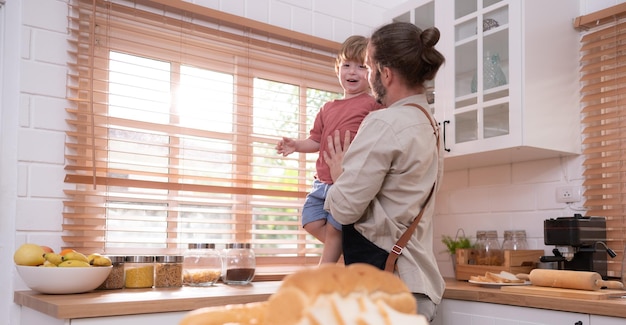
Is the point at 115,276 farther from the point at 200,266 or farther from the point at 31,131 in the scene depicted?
the point at 31,131

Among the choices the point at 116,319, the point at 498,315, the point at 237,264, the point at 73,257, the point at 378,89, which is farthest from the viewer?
the point at 237,264

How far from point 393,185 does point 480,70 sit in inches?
54.2

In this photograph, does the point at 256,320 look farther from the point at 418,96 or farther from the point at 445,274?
the point at 445,274

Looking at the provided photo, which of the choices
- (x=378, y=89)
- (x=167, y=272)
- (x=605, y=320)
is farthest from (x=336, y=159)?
(x=605, y=320)

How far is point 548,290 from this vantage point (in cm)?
222

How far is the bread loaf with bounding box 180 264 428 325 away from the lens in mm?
258

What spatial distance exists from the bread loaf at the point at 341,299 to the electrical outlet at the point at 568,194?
265 centimetres

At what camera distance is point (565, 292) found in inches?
84.4

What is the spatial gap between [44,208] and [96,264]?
1.36 feet

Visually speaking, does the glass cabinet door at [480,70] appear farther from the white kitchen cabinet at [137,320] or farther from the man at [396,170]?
the white kitchen cabinet at [137,320]

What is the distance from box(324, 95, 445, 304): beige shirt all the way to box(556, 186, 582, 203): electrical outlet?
1.35 metres

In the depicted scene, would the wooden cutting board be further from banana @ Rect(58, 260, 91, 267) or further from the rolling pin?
banana @ Rect(58, 260, 91, 267)

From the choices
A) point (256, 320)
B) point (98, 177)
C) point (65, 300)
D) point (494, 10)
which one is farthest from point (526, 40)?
point (256, 320)

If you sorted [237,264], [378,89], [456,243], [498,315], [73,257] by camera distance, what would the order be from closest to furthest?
[378,89]
[73,257]
[498,315]
[237,264]
[456,243]
